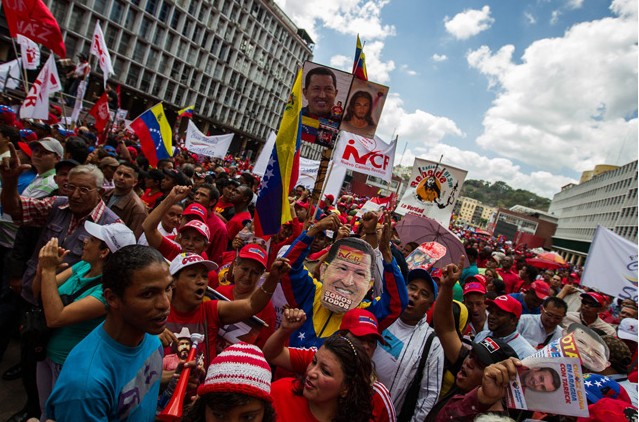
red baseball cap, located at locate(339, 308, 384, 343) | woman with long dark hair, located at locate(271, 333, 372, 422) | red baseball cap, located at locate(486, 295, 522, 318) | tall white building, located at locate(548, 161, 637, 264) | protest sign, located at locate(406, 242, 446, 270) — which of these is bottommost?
woman with long dark hair, located at locate(271, 333, 372, 422)

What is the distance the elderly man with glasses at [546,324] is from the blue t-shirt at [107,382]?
4.15m

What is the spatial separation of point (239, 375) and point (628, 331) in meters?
4.74

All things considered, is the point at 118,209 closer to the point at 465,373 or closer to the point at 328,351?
the point at 328,351

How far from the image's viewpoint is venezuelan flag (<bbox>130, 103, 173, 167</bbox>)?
816 centimetres

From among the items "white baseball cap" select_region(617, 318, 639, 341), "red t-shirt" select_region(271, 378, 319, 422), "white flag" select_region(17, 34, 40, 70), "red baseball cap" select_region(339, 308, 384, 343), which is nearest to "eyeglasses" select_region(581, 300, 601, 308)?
A: "white baseball cap" select_region(617, 318, 639, 341)

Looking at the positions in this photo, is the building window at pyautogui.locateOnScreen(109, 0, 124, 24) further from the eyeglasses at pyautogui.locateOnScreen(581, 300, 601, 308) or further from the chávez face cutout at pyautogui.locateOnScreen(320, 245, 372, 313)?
the eyeglasses at pyautogui.locateOnScreen(581, 300, 601, 308)

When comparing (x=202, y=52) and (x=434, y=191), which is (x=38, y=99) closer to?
(x=434, y=191)

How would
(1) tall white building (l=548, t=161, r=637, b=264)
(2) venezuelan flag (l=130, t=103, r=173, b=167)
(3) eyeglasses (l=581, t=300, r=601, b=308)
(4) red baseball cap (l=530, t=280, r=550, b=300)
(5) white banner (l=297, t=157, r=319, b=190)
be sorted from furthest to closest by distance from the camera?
(1) tall white building (l=548, t=161, r=637, b=264) → (5) white banner (l=297, t=157, r=319, b=190) → (2) venezuelan flag (l=130, t=103, r=173, b=167) → (4) red baseball cap (l=530, t=280, r=550, b=300) → (3) eyeglasses (l=581, t=300, r=601, b=308)

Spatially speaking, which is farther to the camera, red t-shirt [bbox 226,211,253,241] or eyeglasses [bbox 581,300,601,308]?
red t-shirt [bbox 226,211,253,241]

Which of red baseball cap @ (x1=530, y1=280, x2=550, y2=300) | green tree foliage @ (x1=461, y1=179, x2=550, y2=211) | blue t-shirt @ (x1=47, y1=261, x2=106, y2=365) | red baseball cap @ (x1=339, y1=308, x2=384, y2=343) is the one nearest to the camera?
blue t-shirt @ (x1=47, y1=261, x2=106, y2=365)

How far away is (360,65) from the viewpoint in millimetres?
4887

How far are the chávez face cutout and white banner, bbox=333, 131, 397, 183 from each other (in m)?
4.98

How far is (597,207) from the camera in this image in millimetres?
68625

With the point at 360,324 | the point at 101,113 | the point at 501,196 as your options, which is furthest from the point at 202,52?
the point at 501,196
